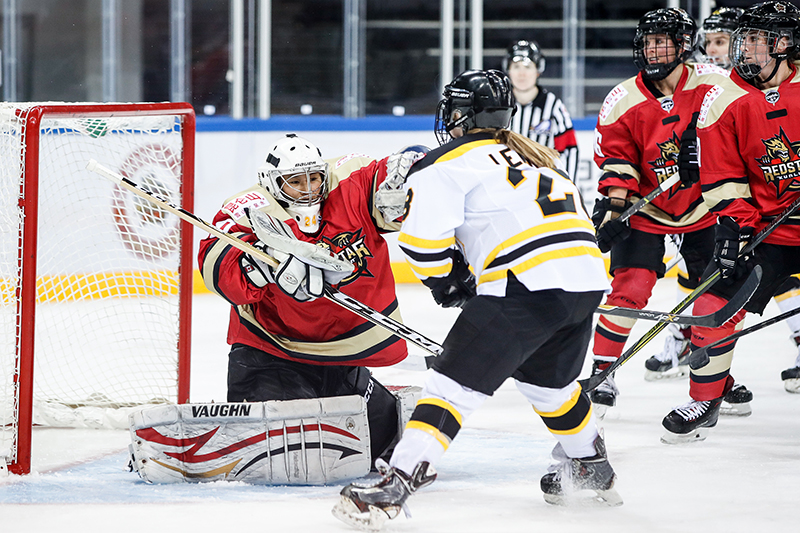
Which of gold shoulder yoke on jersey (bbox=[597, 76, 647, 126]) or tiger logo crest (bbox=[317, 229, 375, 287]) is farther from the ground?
gold shoulder yoke on jersey (bbox=[597, 76, 647, 126])

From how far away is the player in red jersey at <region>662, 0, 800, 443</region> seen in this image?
8.68 feet

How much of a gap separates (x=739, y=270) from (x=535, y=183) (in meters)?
0.98

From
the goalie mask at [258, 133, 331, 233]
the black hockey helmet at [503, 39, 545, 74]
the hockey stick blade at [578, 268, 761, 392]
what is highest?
the black hockey helmet at [503, 39, 545, 74]

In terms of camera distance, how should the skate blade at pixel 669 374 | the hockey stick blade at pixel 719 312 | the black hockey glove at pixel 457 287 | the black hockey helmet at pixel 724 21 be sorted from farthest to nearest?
the black hockey helmet at pixel 724 21, the skate blade at pixel 669 374, the hockey stick blade at pixel 719 312, the black hockey glove at pixel 457 287

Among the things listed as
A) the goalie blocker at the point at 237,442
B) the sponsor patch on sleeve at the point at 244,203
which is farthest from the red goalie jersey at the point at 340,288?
the goalie blocker at the point at 237,442

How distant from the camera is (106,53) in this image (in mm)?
5965

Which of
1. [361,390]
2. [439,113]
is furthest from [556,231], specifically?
[361,390]

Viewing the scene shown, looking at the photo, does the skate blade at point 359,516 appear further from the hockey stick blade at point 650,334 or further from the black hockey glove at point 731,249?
the black hockey glove at point 731,249

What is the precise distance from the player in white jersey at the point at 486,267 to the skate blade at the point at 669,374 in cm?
178

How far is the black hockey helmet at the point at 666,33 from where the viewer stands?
9.93ft

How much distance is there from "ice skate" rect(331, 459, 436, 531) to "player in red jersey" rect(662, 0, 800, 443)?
111 cm

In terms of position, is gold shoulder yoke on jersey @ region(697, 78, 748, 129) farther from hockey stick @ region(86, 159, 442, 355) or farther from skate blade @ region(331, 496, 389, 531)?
skate blade @ region(331, 496, 389, 531)

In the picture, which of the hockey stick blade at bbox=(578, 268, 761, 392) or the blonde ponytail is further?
the hockey stick blade at bbox=(578, 268, 761, 392)

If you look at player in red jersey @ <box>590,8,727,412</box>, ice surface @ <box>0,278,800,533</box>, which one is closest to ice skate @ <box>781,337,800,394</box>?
ice surface @ <box>0,278,800,533</box>
